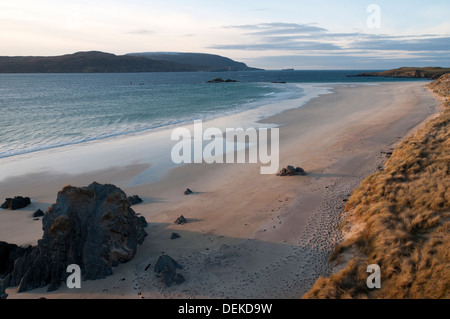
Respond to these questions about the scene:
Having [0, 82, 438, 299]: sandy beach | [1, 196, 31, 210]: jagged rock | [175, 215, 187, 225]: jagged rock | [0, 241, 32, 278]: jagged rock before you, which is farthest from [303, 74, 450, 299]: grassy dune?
[1, 196, 31, 210]: jagged rock

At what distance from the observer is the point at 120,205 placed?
32.0 feet

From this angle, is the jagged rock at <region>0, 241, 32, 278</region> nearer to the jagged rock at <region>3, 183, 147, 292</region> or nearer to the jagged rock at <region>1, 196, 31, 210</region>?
the jagged rock at <region>3, 183, 147, 292</region>

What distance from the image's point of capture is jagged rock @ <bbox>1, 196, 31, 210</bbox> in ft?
42.5

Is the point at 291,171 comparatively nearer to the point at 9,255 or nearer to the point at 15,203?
the point at 9,255

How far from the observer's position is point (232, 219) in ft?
38.9

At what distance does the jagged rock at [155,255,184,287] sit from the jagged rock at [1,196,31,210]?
750cm

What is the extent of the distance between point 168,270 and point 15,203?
8030mm

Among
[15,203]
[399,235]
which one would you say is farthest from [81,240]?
[399,235]

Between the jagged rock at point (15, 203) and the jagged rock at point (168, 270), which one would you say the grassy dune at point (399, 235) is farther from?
the jagged rock at point (15, 203)

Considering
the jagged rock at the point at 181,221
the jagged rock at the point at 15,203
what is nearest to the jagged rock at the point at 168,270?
the jagged rock at the point at 181,221

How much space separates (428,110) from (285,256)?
28.9 m

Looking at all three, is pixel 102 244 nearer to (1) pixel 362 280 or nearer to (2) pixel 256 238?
(2) pixel 256 238

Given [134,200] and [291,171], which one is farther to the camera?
[291,171]

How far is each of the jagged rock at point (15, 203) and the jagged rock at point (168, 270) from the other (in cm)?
750
